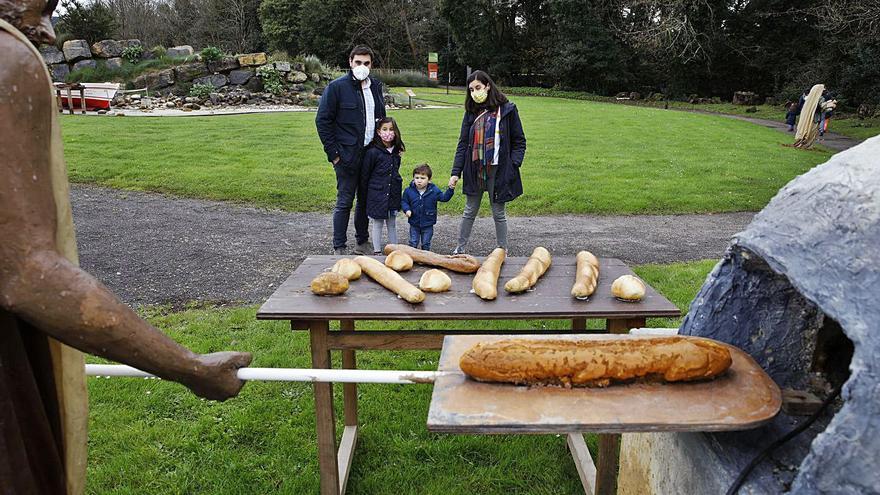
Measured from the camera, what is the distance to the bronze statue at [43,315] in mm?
1168

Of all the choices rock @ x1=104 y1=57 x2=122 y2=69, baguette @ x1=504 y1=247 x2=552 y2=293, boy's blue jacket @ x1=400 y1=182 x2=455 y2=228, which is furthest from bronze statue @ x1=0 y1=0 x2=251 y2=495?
rock @ x1=104 y1=57 x2=122 y2=69

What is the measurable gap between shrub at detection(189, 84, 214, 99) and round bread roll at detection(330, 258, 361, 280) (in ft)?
71.4

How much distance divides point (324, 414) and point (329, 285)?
0.70 metres

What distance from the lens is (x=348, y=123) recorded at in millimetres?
6781

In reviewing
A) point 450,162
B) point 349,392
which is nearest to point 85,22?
point 450,162

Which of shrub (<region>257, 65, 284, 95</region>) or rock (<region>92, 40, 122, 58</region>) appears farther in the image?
rock (<region>92, 40, 122, 58</region>)

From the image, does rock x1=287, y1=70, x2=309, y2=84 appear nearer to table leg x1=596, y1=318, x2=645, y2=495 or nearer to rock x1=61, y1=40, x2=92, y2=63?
rock x1=61, y1=40, x2=92, y2=63

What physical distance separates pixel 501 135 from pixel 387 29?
129ft

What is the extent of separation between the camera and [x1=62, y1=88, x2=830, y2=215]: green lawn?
32.4 ft

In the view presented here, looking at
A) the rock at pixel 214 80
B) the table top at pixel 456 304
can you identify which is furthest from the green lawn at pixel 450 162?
the table top at pixel 456 304

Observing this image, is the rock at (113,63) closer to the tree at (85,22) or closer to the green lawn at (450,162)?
the tree at (85,22)

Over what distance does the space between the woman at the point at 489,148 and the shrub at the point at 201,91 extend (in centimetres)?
1868

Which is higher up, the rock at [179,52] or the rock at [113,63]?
the rock at [179,52]

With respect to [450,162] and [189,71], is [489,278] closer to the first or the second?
[450,162]
